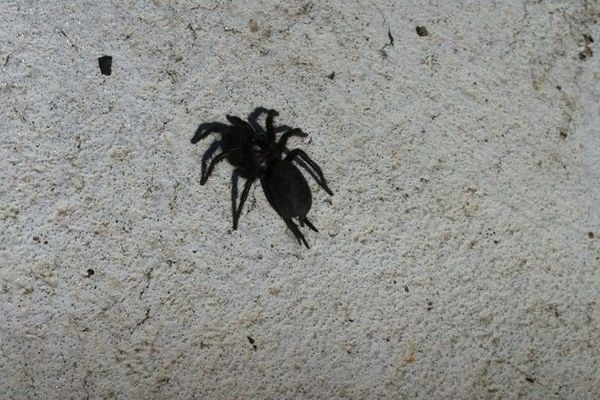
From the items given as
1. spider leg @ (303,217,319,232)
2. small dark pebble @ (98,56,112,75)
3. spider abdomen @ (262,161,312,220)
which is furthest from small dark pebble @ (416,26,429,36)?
small dark pebble @ (98,56,112,75)

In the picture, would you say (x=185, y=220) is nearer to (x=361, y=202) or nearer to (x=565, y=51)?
(x=361, y=202)

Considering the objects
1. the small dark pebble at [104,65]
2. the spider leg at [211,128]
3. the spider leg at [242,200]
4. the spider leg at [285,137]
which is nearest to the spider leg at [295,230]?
the spider leg at [242,200]

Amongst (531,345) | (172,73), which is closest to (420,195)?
(531,345)

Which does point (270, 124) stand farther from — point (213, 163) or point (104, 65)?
point (104, 65)

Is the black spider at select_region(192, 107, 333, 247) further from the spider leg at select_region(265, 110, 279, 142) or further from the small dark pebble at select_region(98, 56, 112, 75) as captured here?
the small dark pebble at select_region(98, 56, 112, 75)

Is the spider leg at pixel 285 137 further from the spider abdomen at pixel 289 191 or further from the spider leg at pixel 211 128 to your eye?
the spider leg at pixel 211 128
